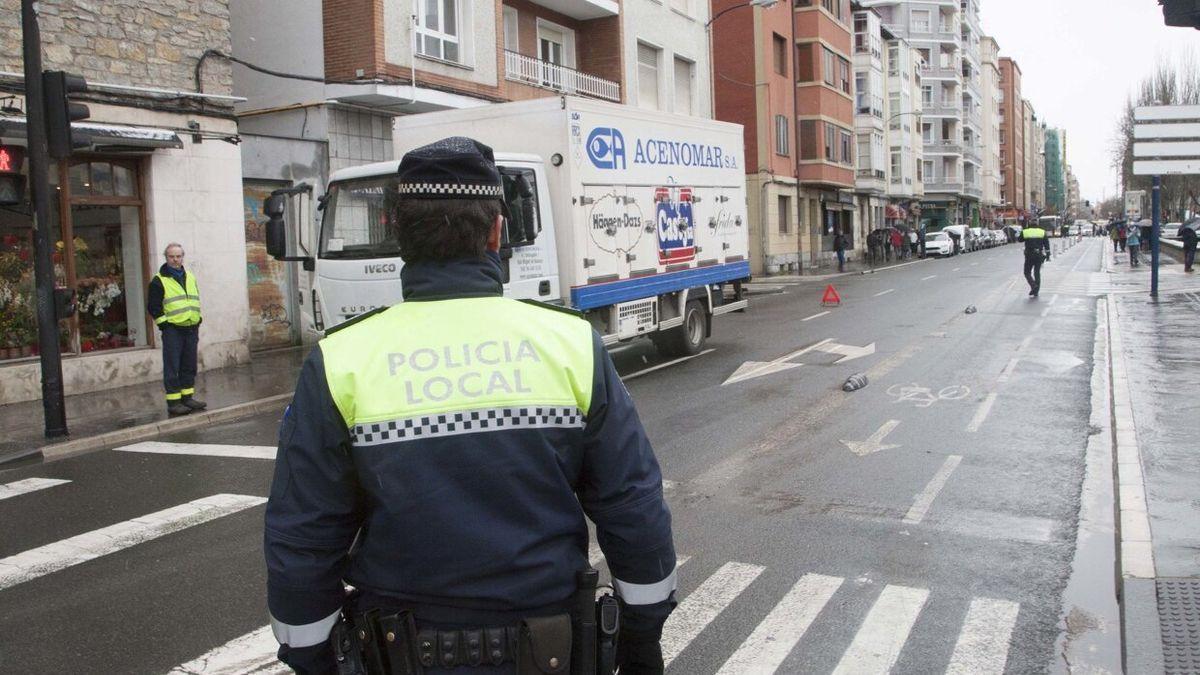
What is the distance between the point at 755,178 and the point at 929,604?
38.4 m

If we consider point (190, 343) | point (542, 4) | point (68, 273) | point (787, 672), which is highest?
point (542, 4)

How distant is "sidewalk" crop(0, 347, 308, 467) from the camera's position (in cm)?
1023

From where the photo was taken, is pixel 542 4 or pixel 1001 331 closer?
pixel 1001 331

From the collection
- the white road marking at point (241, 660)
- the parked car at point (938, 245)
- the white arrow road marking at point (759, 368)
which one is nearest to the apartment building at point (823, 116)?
the parked car at point (938, 245)

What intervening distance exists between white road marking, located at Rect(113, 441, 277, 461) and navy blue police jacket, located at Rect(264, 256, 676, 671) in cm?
741

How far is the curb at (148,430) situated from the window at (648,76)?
59.6ft

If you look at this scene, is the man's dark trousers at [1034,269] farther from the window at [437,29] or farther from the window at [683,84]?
the window at [437,29]

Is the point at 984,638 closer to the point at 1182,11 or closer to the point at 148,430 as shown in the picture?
the point at 1182,11

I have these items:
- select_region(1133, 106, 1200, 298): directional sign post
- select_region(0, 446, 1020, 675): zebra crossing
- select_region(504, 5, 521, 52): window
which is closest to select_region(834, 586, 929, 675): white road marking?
select_region(0, 446, 1020, 675): zebra crossing

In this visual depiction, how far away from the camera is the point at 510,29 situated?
23.4 metres

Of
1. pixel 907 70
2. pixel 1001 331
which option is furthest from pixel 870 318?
pixel 907 70

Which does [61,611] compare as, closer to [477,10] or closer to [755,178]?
[477,10]

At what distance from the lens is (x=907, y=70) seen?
237ft

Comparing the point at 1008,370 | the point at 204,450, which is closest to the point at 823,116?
the point at 1008,370
